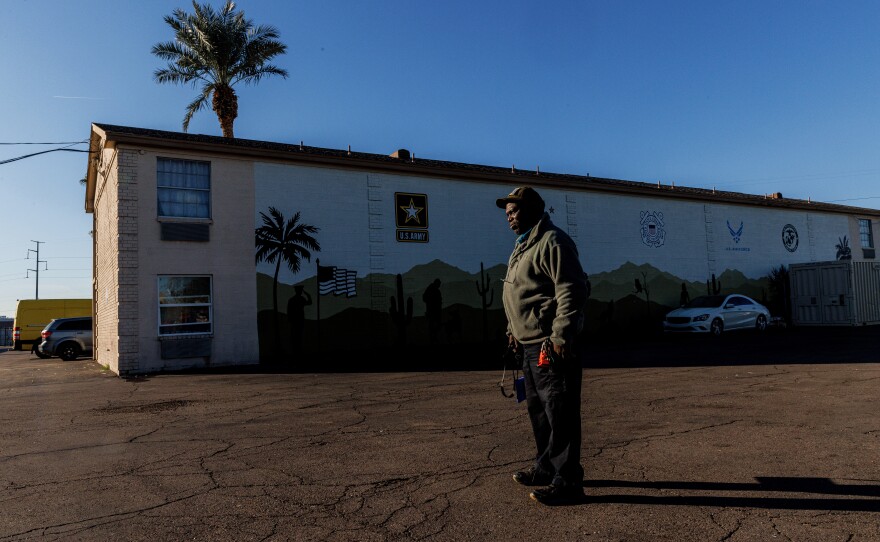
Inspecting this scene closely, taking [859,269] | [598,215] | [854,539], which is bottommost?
A: [854,539]

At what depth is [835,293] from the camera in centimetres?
2444

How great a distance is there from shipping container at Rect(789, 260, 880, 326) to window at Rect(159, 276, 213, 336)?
73.0 ft

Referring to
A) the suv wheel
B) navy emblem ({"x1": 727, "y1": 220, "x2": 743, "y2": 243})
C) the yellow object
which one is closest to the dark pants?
the suv wheel

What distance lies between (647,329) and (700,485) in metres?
20.5

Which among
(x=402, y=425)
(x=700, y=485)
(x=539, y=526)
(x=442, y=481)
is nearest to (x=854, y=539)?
(x=700, y=485)

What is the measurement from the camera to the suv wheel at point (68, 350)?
2259 cm

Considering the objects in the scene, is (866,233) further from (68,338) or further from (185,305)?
(68,338)

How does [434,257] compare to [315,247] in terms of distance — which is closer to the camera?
[315,247]

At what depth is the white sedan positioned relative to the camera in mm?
20672

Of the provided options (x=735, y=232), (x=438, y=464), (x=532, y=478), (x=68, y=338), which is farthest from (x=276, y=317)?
(x=735, y=232)

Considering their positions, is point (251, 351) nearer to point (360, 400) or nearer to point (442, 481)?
point (360, 400)

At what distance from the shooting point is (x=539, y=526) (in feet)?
12.0

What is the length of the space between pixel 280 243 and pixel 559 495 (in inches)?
544

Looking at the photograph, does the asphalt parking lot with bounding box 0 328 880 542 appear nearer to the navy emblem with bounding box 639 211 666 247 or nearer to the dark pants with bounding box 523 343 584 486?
the dark pants with bounding box 523 343 584 486
